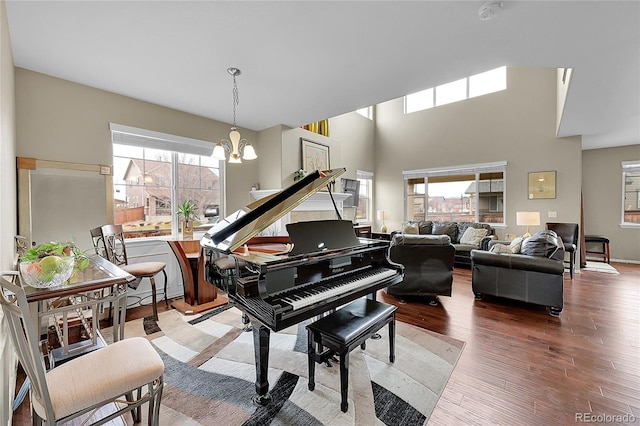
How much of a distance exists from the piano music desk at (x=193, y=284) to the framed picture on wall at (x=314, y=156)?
2466 millimetres

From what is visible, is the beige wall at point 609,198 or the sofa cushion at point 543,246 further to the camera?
the beige wall at point 609,198

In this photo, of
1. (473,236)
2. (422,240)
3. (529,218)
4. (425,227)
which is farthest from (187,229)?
(529,218)

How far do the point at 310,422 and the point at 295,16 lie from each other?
276 cm

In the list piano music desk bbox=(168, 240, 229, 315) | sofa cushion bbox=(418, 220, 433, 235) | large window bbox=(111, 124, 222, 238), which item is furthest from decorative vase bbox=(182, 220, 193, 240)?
sofa cushion bbox=(418, 220, 433, 235)

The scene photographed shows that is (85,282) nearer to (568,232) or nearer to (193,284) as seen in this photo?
(193,284)

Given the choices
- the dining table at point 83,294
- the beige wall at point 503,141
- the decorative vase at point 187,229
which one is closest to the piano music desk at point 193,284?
the decorative vase at point 187,229

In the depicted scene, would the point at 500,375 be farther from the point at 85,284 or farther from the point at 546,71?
the point at 546,71

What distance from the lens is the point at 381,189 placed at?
7934mm

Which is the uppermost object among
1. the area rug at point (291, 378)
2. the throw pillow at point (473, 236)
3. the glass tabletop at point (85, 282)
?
the glass tabletop at point (85, 282)

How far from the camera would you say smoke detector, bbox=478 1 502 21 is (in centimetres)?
183

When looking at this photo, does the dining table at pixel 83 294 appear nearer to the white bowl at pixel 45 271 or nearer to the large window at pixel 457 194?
the white bowl at pixel 45 271

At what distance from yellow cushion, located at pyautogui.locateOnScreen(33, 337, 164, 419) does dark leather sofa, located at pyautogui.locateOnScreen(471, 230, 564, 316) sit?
3733mm

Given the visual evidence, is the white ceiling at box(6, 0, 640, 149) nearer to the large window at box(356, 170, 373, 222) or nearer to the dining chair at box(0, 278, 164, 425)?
the dining chair at box(0, 278, 164, 425)

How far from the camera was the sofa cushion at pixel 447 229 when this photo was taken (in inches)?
245
